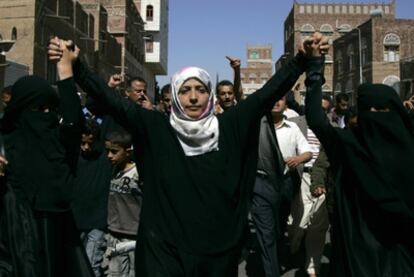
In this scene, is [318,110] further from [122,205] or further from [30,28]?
[30,28]

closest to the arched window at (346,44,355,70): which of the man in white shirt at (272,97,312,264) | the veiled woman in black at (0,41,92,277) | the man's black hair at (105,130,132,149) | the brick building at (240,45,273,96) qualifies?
the man in white shirt at (272,97,312,264)

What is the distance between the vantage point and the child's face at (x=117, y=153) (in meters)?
4.00

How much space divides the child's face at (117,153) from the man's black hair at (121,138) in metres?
0.02

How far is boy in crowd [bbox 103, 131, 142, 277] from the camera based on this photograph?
3945mm

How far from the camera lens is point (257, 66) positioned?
351ft

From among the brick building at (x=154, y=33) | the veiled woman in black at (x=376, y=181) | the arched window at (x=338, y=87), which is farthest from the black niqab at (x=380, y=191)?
the brick building at (x=154, y=33)

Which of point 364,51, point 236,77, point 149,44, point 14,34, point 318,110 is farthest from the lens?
point 149,44

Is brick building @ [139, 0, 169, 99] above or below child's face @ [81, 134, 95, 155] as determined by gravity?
above

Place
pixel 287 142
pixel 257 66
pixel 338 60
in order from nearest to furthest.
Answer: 1. pixel 287 142
2. pixel 338 60
3. pixel 257 66

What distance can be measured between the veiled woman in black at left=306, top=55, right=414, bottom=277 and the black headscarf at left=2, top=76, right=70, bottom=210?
1520mm

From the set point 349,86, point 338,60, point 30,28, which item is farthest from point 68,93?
point 338,60

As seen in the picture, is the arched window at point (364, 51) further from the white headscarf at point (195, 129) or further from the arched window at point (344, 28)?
the white headscarf at point (195, 129)

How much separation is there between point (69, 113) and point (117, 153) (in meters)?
1.24

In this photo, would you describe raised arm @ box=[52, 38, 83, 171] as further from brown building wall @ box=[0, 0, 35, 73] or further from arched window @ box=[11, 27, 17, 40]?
arched window @ box=[11, 27, 17, 40]
